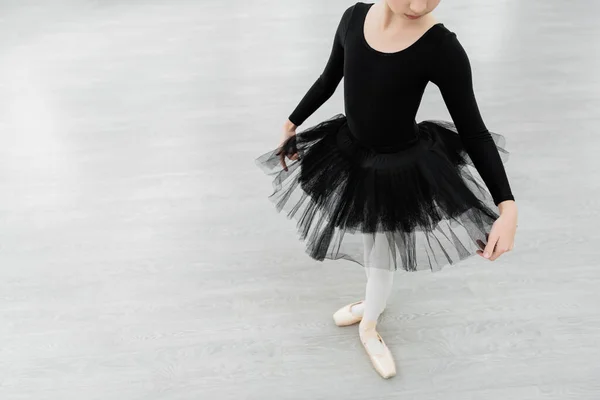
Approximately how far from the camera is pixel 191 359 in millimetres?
1392

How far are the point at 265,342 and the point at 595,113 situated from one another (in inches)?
68.8

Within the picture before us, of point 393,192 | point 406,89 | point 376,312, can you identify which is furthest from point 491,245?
point 376,312

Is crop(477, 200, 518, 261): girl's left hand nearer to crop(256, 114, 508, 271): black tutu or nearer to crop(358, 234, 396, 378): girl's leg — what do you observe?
crop(256, 114, 508, 271): black tutu

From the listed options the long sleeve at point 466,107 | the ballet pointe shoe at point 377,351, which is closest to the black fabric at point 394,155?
the long sleeve at point 466,107

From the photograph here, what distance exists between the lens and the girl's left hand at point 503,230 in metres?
0.96

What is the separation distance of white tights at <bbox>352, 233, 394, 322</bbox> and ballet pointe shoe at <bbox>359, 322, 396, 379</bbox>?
37 mm

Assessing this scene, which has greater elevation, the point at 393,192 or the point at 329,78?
the point at 329,78

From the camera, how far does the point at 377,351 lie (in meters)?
1.35

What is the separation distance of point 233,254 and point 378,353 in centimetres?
57

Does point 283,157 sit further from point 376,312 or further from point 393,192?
point 376,312

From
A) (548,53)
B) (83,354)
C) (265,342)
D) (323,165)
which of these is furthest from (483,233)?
(548,53)

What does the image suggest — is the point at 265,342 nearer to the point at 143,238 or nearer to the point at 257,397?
the point at 257,397

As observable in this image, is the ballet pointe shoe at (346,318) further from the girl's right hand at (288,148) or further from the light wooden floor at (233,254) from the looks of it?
the girl's right hand at (288,148)

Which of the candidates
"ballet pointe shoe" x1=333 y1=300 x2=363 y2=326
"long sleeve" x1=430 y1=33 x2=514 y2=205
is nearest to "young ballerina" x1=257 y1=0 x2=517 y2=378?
"long sleeve" x1=430 y1=33 x2=514 y2=205
